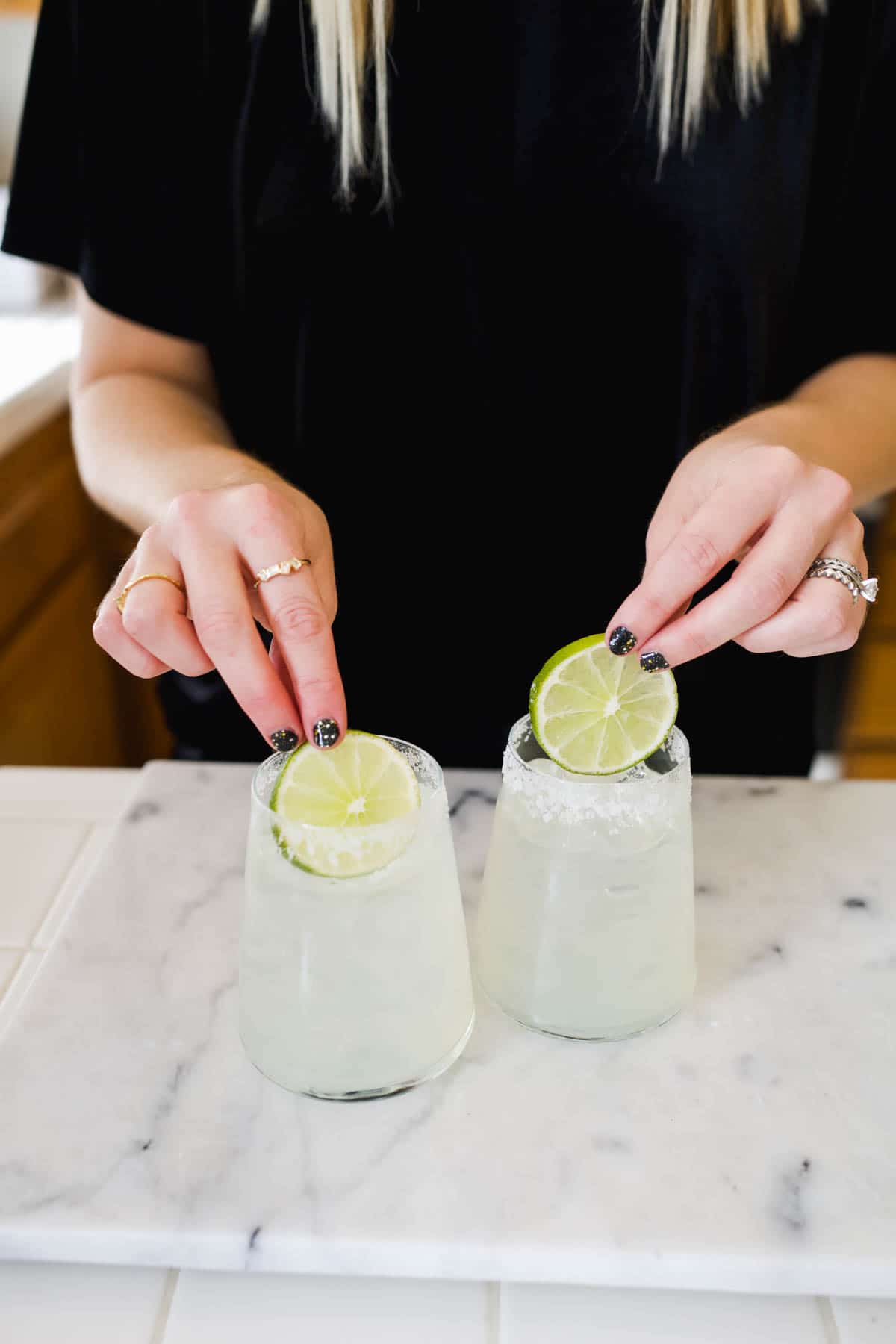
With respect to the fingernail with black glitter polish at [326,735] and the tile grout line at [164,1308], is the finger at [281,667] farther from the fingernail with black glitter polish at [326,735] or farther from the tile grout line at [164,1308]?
the tile grout line at [164,1308]

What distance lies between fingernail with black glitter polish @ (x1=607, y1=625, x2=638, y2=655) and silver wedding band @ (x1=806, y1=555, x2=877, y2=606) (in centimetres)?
11

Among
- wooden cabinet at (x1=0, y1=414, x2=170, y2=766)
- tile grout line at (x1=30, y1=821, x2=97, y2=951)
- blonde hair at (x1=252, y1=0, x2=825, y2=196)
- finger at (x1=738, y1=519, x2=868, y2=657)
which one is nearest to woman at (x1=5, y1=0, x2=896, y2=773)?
blonde hair at (x1=252, y1=0, x2=825, y2=196)

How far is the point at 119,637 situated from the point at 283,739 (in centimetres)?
11

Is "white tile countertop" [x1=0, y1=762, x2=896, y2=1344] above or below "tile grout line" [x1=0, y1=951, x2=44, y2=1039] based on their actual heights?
above

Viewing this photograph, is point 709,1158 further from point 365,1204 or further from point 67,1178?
point 67,1178

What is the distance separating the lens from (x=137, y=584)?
1.87 feet

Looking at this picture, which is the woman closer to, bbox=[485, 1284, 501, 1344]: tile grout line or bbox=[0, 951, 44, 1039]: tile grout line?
bbox=[0, 951, 44, 1039]: tile grout line

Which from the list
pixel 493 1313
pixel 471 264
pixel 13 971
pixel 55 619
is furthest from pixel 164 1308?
pixel 55 619

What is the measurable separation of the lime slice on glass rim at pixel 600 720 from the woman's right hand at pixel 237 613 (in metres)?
0.10

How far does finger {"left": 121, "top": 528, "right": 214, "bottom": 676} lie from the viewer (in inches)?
22.0

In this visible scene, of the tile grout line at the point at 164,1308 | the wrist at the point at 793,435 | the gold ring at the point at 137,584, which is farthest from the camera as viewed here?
the wrist at the point at 793,435

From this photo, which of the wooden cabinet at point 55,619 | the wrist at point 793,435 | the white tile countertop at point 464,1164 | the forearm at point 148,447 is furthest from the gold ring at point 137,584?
the wooden cabinet at point 55,619

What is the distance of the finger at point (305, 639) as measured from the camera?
54 centimetres

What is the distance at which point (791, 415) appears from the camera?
0.75m
